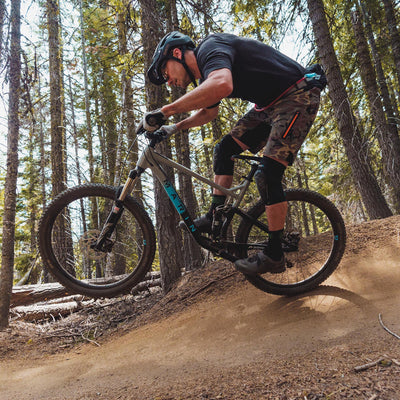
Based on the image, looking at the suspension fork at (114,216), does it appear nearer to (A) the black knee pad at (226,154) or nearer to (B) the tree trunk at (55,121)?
(A) the black knee pad at (226,154)

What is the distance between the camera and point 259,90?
278 centimetres

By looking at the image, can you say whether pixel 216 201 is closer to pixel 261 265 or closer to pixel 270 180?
pixel 270 180

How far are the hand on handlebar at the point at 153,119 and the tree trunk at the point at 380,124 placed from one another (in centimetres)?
505

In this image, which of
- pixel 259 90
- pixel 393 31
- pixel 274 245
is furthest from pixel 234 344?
pixel 393 31

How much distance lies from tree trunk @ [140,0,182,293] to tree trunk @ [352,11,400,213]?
14.4ft

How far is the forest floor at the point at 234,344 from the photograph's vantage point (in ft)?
6.25

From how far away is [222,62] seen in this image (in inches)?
94.4

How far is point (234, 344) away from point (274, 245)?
100 centimetres

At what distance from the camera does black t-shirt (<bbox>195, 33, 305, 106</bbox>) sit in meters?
2.50

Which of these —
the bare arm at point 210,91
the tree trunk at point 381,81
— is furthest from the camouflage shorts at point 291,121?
the tree trunk at point 381,81

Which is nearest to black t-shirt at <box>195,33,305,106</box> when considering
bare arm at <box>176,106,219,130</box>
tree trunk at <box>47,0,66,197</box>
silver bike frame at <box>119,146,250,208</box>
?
bare arm at <box>176,106,219,130</box>

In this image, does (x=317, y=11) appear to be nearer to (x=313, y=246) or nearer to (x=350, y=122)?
(x=350, y=122)

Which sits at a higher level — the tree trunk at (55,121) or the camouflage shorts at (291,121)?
the tree trunk at (55,121)

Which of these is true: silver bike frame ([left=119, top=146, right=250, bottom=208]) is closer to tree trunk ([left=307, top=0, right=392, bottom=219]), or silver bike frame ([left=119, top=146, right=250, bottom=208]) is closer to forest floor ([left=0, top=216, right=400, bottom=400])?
forest floor ([left=0, top=216, right=400, bottom=400])
